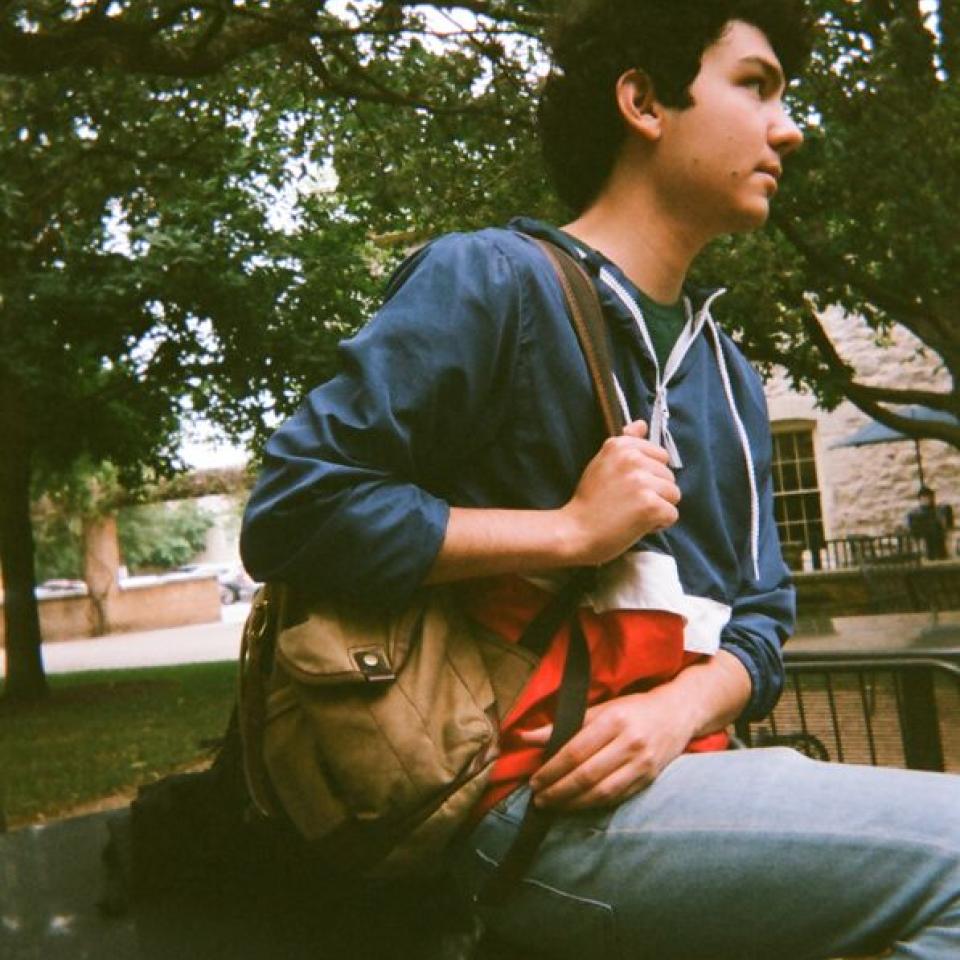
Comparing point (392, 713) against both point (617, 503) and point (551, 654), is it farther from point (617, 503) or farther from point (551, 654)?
point (617, 503)

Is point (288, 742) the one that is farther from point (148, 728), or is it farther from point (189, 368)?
point (189, 368)

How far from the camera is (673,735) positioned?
4.46ft

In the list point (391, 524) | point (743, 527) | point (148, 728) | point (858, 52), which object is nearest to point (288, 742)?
point (391, 524)

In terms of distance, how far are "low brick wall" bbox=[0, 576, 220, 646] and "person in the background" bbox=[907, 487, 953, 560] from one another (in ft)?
77.1

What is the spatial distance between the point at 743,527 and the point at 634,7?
0.74m

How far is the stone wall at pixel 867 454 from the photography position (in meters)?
21.8

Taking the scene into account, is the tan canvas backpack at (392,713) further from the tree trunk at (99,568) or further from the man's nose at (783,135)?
the tree trunk at (99,568)

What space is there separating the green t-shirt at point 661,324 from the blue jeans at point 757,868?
57 cm

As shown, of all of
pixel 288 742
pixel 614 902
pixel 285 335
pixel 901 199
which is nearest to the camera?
pixel 614 902

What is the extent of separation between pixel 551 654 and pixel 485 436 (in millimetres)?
269

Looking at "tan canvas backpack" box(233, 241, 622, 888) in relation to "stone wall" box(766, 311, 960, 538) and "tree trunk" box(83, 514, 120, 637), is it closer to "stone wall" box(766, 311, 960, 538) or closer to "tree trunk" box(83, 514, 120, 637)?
"stone wall" box(766, 311, 960, 538)

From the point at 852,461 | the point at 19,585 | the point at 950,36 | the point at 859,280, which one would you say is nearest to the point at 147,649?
the point at 19,585

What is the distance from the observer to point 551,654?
1.40 meters

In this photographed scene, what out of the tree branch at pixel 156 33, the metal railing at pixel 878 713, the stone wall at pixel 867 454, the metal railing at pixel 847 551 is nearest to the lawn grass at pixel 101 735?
the metal railing at pixel 878 713
